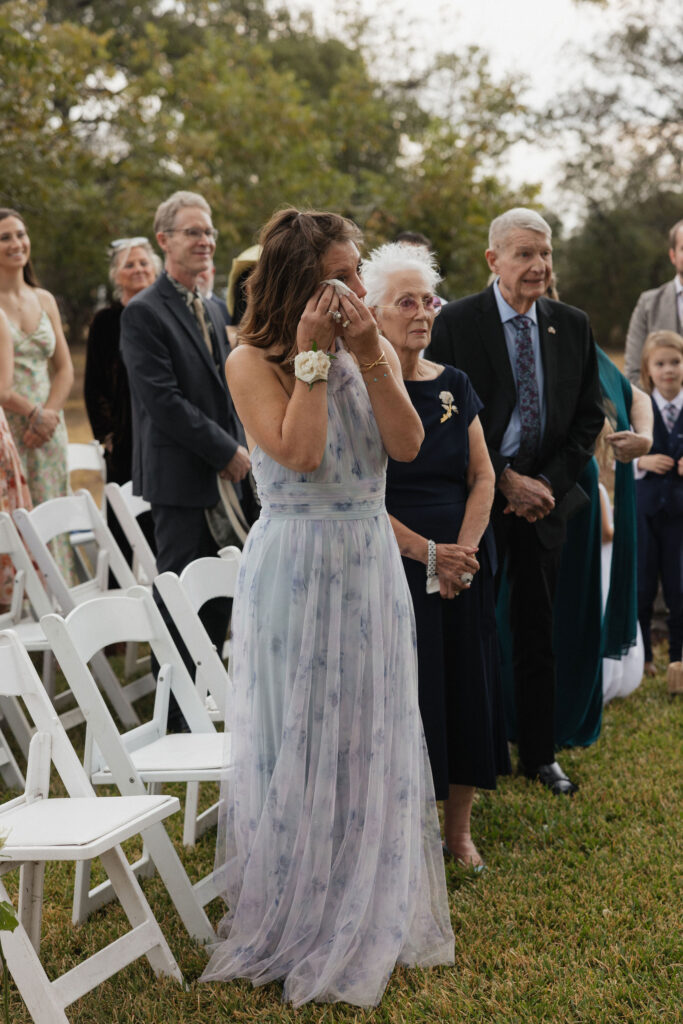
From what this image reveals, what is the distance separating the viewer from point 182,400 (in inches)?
207

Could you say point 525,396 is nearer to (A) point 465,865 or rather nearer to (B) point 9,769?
(A) point 465,865

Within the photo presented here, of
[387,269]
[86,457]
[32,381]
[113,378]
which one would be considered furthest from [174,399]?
[86,457]

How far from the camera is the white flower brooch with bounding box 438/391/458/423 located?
150 inches

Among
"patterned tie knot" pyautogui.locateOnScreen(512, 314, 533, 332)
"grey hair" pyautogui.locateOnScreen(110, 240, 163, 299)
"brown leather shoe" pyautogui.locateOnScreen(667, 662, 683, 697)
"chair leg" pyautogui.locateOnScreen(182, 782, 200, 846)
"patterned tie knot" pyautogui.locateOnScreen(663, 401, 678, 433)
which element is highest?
"grey hair" pyautogui.locateOnScreen(110, 240, 163, 299)

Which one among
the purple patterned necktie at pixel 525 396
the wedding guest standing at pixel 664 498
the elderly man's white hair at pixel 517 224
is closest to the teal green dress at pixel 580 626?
the purple patterned necktie at pixel 525 396

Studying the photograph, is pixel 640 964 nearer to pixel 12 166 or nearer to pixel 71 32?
pixel 12 166

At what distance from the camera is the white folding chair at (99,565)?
512 cm

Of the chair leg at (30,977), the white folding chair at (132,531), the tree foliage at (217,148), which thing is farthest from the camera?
the tree foliage at (217,148)

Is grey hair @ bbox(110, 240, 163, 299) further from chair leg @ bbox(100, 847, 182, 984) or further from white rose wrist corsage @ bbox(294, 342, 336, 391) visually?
chair leg @ bbox(100, 847, 182, 984)

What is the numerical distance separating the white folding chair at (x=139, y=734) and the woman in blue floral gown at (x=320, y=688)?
0.68ft

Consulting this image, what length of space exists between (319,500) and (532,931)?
1.49 meters

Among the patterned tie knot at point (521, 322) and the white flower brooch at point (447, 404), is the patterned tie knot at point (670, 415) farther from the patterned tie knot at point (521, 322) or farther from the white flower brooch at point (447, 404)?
the white flower brooch at point (447, 404)

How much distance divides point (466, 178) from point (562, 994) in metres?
11.8

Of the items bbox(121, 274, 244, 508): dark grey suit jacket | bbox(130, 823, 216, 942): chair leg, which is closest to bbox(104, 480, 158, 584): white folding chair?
bbox(121, 274, 244, 508): dark grey suit jacket
